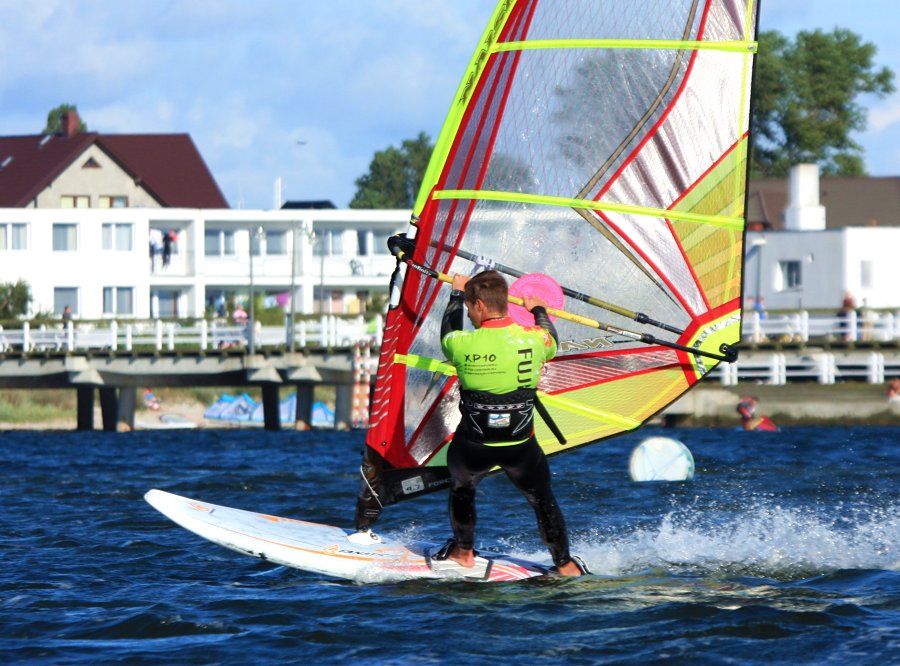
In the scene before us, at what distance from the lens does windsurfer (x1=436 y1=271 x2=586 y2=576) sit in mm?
7809

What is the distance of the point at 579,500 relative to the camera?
13.4 m

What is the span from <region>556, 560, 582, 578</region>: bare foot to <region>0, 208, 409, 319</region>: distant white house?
40287mm

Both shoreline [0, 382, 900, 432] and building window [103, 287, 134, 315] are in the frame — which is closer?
shoreline [0, 382, 900, 432]

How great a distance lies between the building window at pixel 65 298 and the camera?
50.7 m

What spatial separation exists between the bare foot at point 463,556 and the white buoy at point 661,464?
7.23 m

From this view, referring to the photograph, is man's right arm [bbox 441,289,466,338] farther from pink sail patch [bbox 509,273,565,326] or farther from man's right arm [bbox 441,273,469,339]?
pink sail patch [bbox 509,273,565,326]

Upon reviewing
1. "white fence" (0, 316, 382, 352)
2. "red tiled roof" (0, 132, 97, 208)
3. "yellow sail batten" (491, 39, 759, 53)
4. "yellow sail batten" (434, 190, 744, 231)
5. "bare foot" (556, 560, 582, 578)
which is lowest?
"bare foot" (556, 560, 582, 578)

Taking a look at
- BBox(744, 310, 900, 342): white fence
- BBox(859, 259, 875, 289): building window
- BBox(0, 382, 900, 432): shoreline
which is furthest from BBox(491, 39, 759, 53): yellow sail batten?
BBox(859, 259, 875, 289): building window

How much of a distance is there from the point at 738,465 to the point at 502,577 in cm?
949

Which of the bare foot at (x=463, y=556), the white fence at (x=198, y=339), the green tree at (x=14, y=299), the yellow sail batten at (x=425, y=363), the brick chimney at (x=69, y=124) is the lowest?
the bare foot at (x=463, y=556)

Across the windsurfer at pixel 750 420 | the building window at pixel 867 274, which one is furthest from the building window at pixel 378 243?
the windsurfer at pixel 750 420

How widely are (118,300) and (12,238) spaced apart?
4.17 meters

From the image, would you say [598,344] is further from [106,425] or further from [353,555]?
[106,425]

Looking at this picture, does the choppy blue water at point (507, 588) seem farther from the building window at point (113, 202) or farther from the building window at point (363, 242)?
the building window at point (363, 242)
